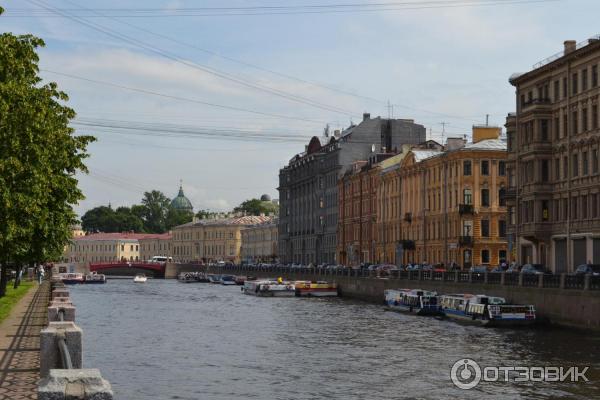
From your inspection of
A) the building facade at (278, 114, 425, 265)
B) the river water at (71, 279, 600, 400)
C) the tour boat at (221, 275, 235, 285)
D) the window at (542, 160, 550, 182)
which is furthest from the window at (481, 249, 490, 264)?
the tour boat at (221, 275, 235, 285)

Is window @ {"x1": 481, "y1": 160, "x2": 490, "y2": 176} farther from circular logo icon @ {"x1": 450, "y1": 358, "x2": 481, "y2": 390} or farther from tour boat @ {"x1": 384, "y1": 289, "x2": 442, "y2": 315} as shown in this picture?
circular logo icon @ {"x1": 450, "y1": 358, "x2": 481, "y2": 390}

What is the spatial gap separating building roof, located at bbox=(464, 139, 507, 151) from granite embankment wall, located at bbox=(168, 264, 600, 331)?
15.4m

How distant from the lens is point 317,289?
97500 mm

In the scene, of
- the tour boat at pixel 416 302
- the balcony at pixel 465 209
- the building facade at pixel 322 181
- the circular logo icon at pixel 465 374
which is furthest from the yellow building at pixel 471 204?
the circular logo icon at pixel 465 374

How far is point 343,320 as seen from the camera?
5966 cm

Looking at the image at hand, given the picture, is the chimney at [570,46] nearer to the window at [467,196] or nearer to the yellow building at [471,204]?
the yellow building at [471,204]

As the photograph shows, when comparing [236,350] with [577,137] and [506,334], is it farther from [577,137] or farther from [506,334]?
[577,137]

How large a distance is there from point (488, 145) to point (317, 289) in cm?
2055

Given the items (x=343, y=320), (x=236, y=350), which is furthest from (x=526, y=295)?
(x=236, y=350)

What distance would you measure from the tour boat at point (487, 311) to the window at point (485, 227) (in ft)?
116

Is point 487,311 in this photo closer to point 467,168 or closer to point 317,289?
point 467,168

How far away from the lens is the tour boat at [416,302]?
210 feet

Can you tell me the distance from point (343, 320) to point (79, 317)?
607 inches

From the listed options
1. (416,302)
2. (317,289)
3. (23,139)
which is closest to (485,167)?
(317,289)
